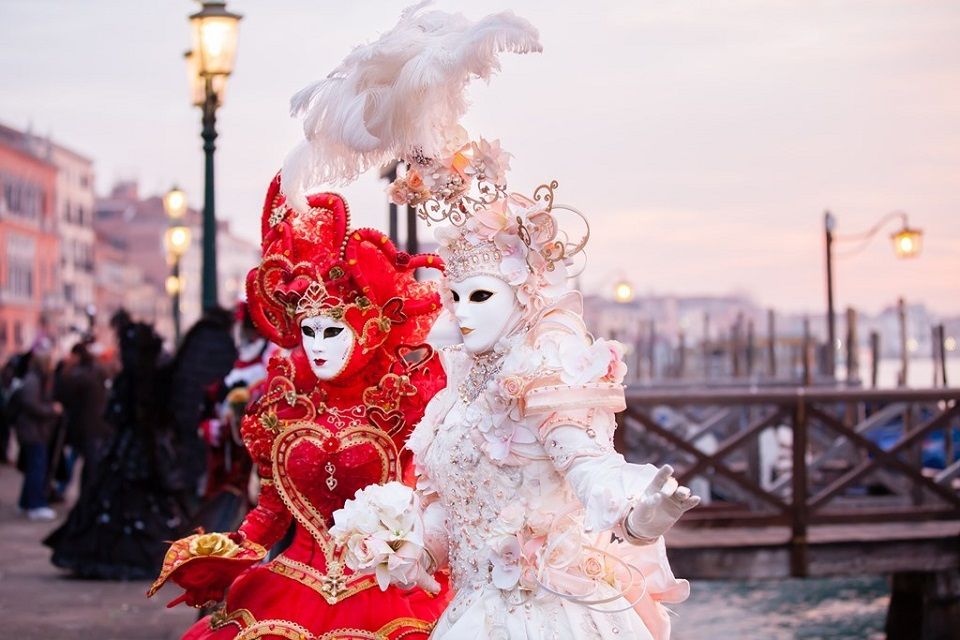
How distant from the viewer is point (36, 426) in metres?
15.1

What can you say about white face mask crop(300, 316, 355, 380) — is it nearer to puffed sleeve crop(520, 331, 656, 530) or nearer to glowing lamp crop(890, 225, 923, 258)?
puffed sleeve crop(520, 331, 656, 530)

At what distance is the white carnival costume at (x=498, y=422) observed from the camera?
441 cm

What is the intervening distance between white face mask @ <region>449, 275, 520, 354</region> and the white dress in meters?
0.07

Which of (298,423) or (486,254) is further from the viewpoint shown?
(298,423)

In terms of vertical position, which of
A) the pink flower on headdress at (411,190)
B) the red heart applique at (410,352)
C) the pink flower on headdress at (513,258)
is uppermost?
the pink flower on headdress at (411,190)

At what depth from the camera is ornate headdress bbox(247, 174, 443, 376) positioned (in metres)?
5.89

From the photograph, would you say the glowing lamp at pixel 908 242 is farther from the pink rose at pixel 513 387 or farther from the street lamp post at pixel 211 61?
the pink rose at pixel 513 387

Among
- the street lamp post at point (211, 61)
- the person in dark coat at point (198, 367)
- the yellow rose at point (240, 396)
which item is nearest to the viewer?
the yellow rose at point (240, 396)

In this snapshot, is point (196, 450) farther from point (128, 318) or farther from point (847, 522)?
point (847, 522)

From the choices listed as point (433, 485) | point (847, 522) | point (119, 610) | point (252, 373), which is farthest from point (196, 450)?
point (433, 485)

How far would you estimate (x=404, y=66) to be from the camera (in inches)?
190

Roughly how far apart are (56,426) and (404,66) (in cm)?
1234

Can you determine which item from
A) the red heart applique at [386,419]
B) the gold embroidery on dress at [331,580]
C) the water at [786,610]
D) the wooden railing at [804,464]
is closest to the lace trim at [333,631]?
the gold embroidery on dress at [331,580]

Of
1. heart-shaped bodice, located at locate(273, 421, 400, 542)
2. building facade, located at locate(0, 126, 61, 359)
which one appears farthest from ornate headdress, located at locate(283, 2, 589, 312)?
building facade, located at locate(0, 126, 61, 359)
